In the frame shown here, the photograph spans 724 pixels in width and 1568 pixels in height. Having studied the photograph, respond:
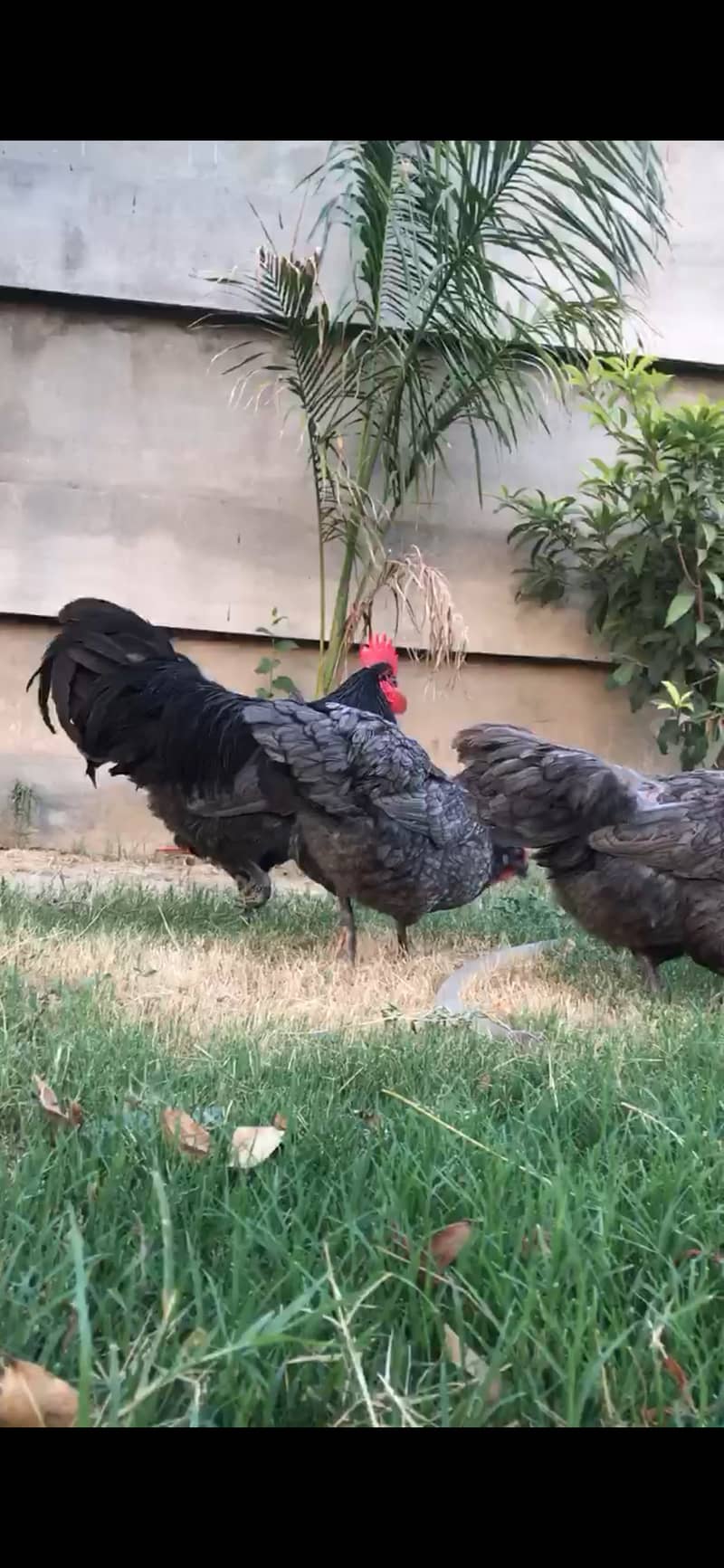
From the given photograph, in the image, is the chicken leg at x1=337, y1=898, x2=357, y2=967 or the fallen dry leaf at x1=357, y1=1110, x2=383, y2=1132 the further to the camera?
the chicken leg at x1=337, y1=898, x2=357, y2=967

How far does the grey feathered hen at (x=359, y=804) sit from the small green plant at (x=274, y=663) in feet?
8.58

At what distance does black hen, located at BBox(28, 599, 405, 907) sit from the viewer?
365cm

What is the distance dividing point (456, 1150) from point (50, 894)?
3.10 meters

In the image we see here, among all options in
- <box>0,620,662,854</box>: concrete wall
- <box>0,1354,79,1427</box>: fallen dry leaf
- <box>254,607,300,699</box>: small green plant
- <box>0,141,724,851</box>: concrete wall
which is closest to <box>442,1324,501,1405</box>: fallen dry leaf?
<box>0,1354,79,1427</box>: fallen dry leaf

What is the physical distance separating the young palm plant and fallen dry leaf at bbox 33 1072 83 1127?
4.37 m

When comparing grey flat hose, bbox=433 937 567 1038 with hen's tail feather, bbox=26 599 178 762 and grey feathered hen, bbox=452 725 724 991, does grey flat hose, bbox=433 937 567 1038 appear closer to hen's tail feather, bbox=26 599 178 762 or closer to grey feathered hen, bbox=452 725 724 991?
grey feathered hen, bbox=452 725 724 991

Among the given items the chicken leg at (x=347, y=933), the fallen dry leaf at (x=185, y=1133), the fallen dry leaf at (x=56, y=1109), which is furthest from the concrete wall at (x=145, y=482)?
the fallen dry leaf at (x=185, y=1133)

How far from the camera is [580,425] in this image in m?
6.93

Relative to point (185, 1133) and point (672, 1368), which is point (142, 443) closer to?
point (185, 1133)

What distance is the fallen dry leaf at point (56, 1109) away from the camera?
1.44 meters

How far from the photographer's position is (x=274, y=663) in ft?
20.9

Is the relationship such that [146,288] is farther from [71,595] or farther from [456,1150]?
[456,1150]

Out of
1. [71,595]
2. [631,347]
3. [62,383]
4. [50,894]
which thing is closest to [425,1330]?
[50,894]

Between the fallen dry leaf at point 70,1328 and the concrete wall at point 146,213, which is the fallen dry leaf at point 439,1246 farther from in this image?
the concrete wall at point 146,213
